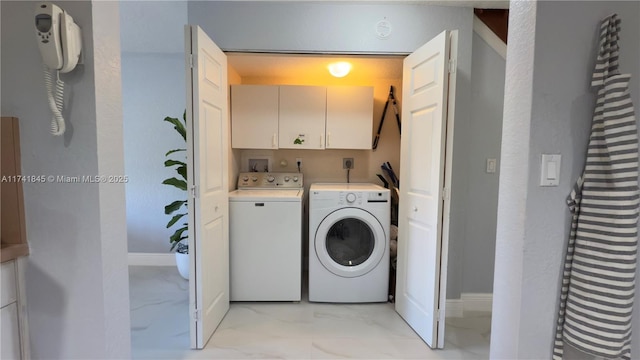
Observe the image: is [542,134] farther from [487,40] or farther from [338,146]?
[338,146]

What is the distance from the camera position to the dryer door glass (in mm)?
2266

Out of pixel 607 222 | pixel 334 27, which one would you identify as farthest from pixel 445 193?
pixel 334 27

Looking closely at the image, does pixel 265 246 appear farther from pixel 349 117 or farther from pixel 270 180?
pixel 349 117

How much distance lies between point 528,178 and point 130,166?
132 inches

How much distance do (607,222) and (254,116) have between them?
2.35 meters

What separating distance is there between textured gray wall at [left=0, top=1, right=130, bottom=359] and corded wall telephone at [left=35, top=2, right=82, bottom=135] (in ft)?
0.08

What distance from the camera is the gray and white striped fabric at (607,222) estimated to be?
2.66 feet

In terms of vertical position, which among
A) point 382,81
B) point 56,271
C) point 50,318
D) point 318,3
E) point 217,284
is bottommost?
point 217,284

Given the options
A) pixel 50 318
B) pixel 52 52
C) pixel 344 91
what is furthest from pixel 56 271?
pixel 344 91

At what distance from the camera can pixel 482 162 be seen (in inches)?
82.4

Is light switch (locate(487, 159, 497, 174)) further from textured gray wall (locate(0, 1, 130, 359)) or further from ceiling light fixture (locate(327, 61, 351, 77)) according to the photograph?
textured gray wall (locate(0, 1, 130, 359))

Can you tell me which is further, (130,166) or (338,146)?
(130,166)

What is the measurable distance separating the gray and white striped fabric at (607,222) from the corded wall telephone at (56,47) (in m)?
1.55

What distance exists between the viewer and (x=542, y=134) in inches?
35.1
